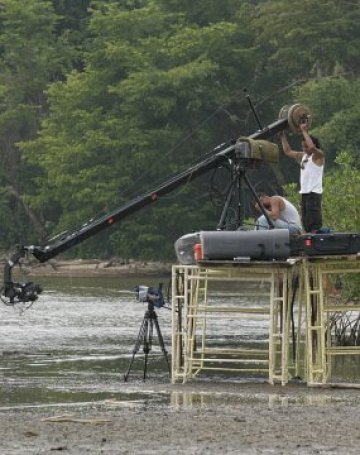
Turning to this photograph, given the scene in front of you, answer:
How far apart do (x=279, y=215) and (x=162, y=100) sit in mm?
60477

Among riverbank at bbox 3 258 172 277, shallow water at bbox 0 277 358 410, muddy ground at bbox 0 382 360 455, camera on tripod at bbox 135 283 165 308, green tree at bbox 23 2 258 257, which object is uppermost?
green tree at bbox 23 2 258 257

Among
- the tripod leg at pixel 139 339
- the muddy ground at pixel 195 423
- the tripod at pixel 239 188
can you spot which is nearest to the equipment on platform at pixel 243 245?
the tripod at pixel 239 188

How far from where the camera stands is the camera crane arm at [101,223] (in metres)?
24.2

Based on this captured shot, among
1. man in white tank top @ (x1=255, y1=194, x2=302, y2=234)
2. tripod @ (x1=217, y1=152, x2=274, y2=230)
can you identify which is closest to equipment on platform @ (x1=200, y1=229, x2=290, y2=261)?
tripod @ (x1=217, y1=152, x2=274, y2=230)

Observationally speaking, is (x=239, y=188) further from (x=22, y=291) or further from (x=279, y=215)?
(x=22, y=291)

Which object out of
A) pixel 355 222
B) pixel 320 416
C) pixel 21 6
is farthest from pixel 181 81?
pixel 320 416

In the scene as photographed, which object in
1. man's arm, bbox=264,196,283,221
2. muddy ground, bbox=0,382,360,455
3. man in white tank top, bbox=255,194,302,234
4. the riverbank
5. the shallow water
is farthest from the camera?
the riverbank

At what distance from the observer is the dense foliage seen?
3250 inches

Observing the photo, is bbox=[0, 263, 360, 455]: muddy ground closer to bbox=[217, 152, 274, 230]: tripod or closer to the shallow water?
the shallow water

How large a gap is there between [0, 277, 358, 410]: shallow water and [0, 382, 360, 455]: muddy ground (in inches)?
9.2

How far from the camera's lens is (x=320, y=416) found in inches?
778

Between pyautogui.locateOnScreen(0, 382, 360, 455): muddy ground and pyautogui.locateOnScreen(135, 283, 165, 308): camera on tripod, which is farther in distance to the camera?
pyautogui.locateOnScreen(135, 283, 165, 308): camera on tripod

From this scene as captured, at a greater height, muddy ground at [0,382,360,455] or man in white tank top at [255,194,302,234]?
man in white tank top at [255,194,302,234]

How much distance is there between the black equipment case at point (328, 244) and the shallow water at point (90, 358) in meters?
1.92
